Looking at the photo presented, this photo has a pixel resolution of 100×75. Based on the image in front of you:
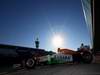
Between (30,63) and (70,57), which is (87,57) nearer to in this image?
(70,57)

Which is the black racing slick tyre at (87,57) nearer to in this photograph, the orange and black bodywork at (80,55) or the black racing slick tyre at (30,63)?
the orange and black bodywork at (80,55)

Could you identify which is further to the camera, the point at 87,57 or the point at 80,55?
the point at 80,55

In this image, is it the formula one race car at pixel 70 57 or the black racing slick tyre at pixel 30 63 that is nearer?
the black racing slick tyre at pixel 30 63

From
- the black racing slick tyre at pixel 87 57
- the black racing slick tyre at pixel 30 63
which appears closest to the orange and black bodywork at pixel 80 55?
the black racing slick tyre at pixel 87 57

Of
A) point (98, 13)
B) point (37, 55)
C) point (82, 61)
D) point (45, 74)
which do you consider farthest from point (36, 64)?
point (98, 13)

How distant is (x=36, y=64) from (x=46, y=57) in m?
0.95

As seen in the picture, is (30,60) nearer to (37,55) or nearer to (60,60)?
(37,55)

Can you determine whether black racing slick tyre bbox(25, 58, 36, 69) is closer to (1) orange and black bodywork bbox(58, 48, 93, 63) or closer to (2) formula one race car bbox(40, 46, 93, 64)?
(2) formula one race car bbox(40, 46, 93, 64)

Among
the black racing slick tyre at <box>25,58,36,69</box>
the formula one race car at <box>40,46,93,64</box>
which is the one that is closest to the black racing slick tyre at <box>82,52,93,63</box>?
the formula one race car at <box>40,46,93,64</box>

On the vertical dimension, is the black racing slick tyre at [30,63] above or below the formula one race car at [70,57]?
below

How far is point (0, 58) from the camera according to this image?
14938 millimetres

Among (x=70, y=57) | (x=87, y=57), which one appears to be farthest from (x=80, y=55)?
(x=70, y=57)

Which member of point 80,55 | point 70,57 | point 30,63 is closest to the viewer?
point 30,63

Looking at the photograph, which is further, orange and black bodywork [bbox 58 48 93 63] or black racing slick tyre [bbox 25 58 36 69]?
orange and black bodywork [bbox 58 48 93 63]
